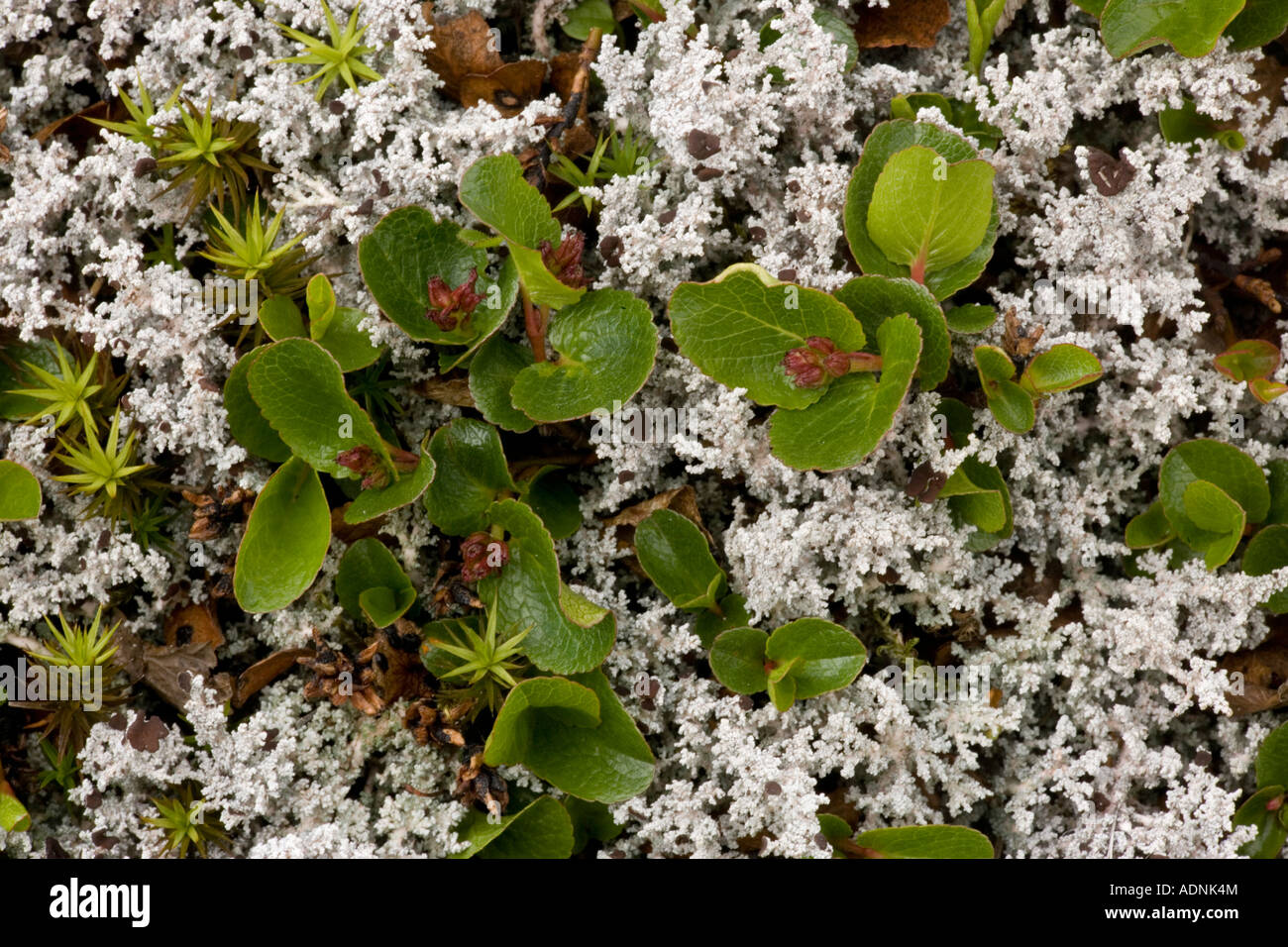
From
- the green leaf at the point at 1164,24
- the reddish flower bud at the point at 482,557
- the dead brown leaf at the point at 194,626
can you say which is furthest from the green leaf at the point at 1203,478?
the dead brown leaf at the point at 194,626

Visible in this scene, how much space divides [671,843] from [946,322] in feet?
4.26

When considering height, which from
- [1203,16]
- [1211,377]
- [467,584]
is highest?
[1203,16]

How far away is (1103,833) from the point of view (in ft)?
7.42

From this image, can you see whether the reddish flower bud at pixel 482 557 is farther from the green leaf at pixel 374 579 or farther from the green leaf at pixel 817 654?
the green leaf at pixel 817 654

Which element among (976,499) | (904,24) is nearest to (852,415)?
(976,499)

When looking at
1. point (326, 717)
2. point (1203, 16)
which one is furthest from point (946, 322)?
point (326, 717)

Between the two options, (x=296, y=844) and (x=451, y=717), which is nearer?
(x=296, y=844)

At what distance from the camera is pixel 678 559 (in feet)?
7.54

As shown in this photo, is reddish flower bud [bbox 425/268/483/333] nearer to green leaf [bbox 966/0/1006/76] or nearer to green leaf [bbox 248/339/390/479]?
green leaf [bbox 248/339/390/479]

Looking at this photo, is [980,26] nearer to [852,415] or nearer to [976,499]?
[852,415]

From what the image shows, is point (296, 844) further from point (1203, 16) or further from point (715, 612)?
point (1203, 16)

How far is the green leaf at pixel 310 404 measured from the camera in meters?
2.19

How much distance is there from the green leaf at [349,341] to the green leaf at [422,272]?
0.39ft

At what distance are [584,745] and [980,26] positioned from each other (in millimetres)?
1915
